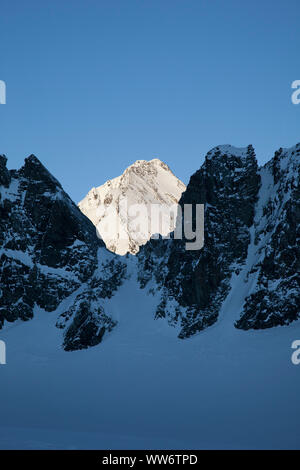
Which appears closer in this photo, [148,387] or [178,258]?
[148,387]

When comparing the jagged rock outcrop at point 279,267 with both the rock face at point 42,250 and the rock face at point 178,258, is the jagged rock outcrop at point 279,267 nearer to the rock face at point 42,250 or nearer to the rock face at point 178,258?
the rock face at point 178,258

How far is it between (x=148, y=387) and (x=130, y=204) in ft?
304

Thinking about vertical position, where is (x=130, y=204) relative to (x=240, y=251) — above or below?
above

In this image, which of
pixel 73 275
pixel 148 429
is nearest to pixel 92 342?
pixel 73 275

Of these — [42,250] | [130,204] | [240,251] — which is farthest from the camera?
[130,204]

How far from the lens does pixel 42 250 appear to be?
413 feet

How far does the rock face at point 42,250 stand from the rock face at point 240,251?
679 inches

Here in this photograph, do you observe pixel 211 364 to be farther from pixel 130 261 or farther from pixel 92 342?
pixel 130 261

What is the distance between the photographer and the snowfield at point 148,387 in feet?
208

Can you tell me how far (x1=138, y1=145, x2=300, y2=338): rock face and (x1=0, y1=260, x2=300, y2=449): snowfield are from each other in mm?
2948
